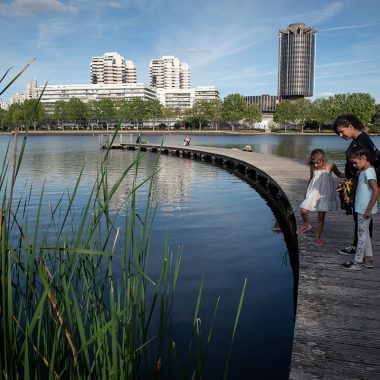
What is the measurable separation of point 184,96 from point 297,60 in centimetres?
5139

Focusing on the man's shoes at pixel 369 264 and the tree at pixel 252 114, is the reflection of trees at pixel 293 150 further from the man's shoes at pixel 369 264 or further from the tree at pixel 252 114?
the tree at pixel 252 114

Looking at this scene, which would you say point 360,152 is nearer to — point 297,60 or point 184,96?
point 184,96

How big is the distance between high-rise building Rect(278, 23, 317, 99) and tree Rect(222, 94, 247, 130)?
60175 millimetres

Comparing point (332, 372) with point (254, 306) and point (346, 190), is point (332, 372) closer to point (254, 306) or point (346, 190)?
point (346, 190)

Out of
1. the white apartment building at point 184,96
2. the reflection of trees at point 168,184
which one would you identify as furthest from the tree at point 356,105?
the reflection of trees at point 168,184

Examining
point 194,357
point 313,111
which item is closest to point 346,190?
point 194,357

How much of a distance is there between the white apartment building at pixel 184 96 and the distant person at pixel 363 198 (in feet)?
539

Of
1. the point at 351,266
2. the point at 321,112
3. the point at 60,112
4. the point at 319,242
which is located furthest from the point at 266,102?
the point at 351,266

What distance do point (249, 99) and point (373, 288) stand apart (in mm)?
196389

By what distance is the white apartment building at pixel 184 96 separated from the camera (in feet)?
542

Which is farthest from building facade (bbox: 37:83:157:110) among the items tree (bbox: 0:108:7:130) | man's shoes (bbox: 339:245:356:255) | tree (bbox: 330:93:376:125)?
man's shoes (bbox: 339:245:356:255)

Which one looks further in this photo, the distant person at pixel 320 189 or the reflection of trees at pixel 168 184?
the reflection of trees at pixel 168 184

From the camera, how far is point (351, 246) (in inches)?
210

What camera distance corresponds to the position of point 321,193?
18.8ft
